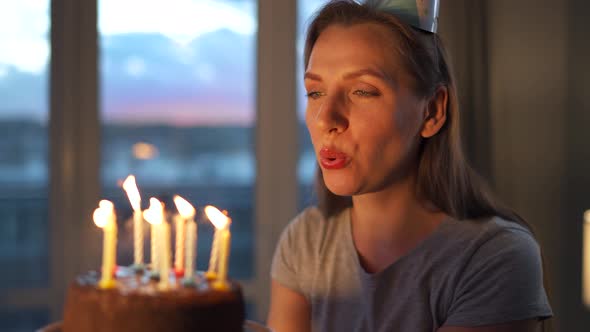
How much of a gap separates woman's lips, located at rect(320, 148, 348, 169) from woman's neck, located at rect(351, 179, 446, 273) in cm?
19

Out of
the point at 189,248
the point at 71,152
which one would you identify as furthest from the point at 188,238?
the point at 71,152

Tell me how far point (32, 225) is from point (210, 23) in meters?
1.26

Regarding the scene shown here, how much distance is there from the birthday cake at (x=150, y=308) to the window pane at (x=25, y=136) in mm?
2315

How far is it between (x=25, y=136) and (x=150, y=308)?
2478mm

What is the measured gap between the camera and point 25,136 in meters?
3.06

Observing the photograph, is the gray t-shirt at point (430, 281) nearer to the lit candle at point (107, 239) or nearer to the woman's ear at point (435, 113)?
the woman's ear at point (435, 113)

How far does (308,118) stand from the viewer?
138 cm

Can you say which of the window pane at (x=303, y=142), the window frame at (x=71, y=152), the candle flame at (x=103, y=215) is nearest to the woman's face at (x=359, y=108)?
the candle flame at (x=103, y=215)

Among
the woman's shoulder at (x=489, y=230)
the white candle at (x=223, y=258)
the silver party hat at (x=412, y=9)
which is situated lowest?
the woman's shoulder at (x=489, y=230)

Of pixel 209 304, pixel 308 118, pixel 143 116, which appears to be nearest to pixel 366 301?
pixel 308 118

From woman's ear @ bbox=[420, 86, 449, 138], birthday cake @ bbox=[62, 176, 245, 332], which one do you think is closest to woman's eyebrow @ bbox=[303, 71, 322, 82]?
woman's ear @ bbox=[420, 86, 449, 138]

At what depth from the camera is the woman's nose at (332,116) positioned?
4.19 feet

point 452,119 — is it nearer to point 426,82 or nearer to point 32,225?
point 426,82

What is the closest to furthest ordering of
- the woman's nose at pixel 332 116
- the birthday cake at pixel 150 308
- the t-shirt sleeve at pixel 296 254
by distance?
the birthday cake at pixel 150 308 → the woman's nose at pixel 332 116 → the t-shirt sleeve at pixel 296 254
